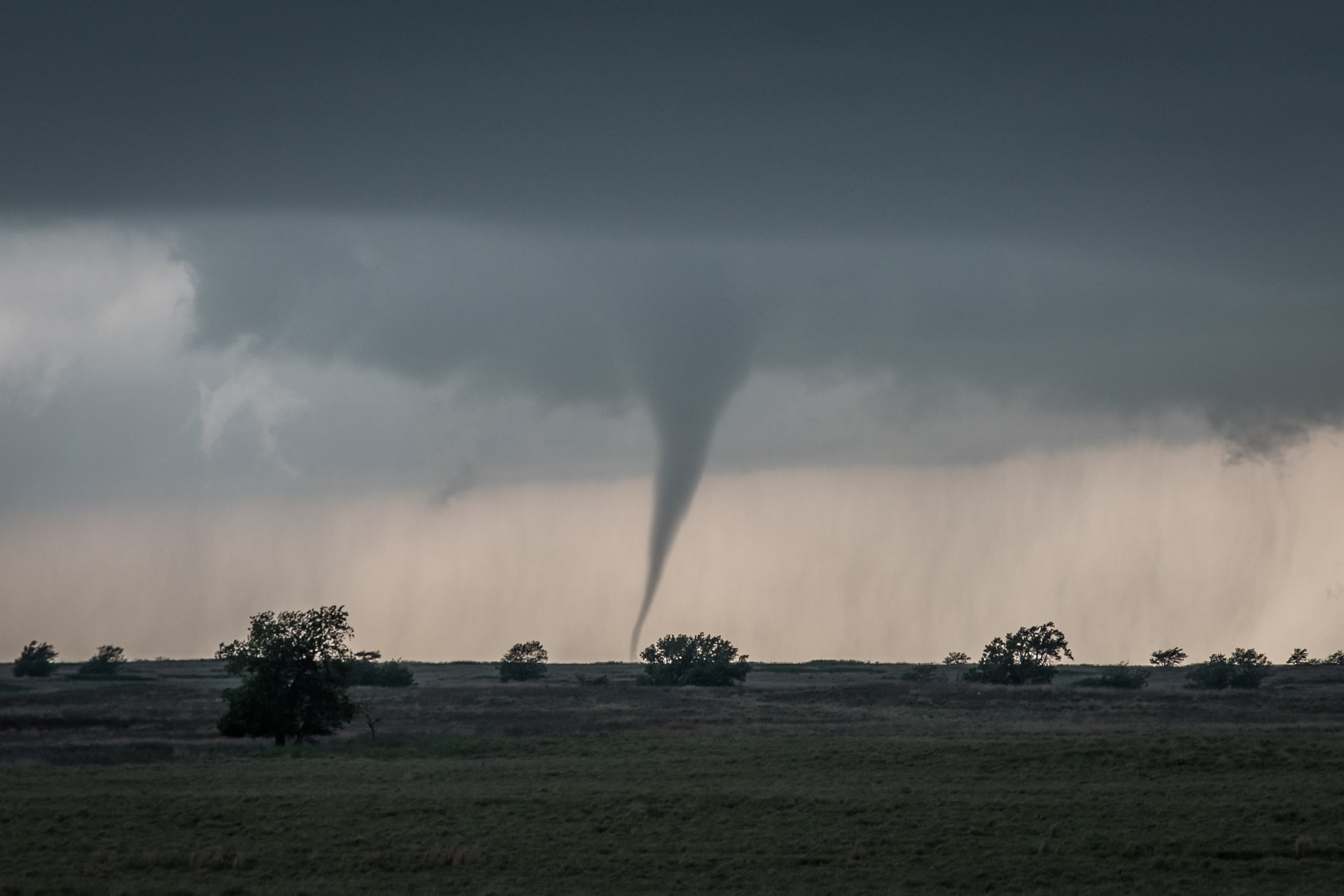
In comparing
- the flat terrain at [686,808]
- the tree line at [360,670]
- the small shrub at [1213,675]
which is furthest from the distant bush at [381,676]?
the small shrub at [1213,675]


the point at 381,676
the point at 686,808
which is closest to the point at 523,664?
the point at 381,676

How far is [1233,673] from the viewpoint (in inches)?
4491

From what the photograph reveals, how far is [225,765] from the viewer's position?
173ft

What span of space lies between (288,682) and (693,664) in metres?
65.5

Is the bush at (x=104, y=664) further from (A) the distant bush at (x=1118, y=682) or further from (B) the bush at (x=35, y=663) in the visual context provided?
(A) the distant bush at (x=1118, y=682)

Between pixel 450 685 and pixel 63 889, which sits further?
pixel 450 685

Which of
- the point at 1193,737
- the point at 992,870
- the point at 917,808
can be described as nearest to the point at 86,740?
the point at 917,808

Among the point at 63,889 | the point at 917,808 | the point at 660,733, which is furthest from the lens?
the point at 660,733

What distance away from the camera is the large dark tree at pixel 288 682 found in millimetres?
63844

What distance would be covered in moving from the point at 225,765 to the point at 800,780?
2428 centimetres

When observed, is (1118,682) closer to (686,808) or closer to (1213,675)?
(1213,675)

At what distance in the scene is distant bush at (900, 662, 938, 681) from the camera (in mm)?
130575

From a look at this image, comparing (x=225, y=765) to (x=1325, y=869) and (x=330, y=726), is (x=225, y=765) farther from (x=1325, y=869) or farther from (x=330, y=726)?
(x=1325, y=869)

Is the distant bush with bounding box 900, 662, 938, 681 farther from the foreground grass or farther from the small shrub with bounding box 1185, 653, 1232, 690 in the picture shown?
the foreground grass
